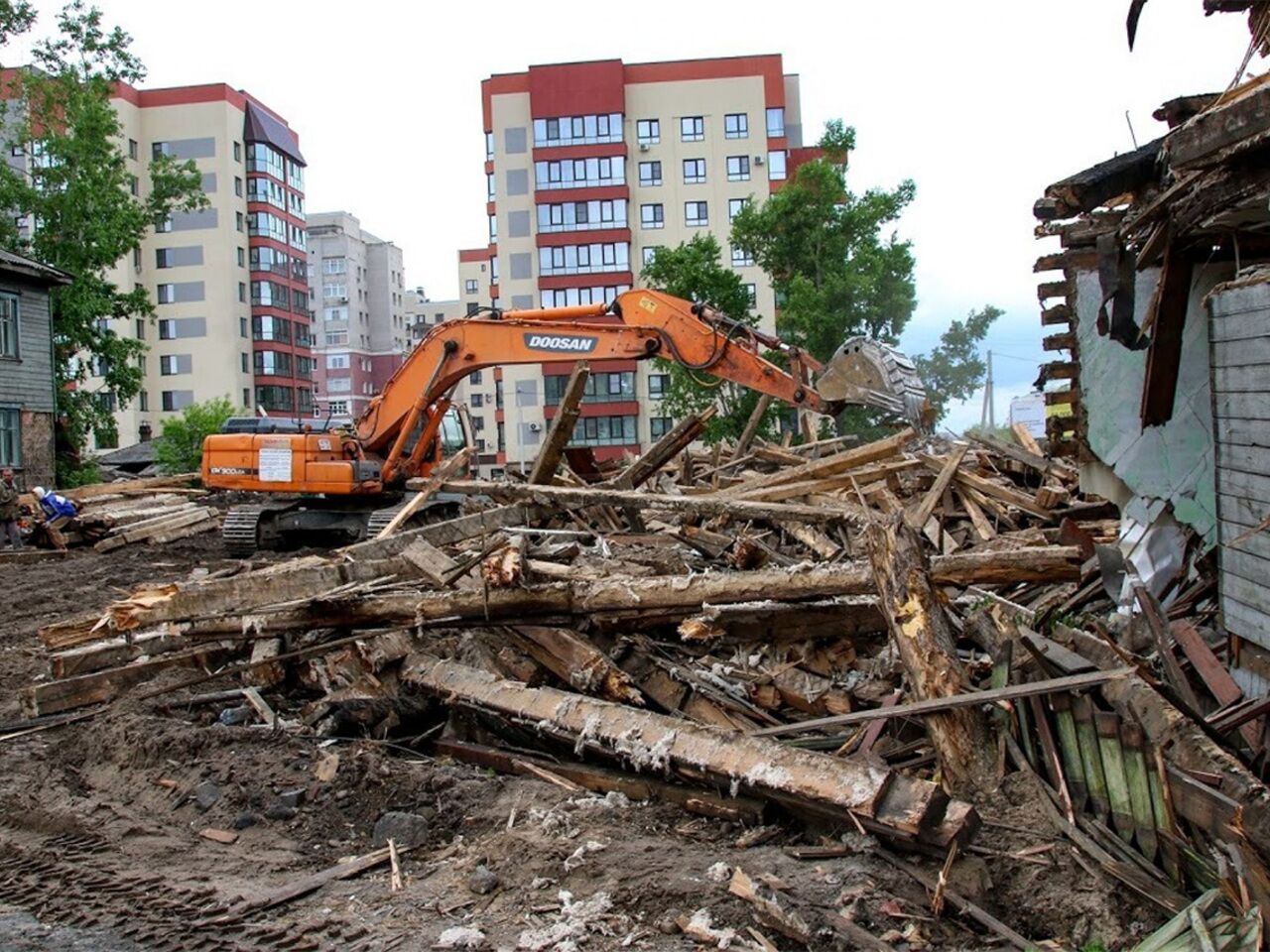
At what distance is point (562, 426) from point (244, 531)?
24.7 ft

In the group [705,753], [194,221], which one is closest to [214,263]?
[194,221]

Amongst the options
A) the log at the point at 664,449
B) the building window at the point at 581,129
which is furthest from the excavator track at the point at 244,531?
the building window at the point at 581,129

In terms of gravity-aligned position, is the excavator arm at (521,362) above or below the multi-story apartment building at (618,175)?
below

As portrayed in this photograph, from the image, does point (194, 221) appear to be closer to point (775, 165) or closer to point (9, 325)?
point (775, 165)

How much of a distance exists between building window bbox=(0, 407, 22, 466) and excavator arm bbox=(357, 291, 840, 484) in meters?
17.5

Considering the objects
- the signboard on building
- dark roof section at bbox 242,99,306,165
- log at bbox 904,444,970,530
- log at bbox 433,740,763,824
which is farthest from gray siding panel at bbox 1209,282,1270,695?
dark roof section at bbox 242,99,306,165

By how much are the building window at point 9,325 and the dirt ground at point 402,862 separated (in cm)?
2597

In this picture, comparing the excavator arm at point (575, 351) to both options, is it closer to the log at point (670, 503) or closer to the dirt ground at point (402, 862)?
the log at point (670, 503)

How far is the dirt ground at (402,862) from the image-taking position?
180 inches

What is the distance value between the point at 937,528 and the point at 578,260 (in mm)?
51224

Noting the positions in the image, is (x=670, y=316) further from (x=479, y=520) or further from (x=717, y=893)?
(x=717, y=893)

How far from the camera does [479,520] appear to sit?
400 inches

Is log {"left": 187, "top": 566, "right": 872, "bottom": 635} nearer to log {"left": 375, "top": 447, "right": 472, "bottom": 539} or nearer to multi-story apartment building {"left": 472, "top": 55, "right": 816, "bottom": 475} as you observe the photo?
log {"left": 375, "top": 447, "right": 472, "bottom": 539}

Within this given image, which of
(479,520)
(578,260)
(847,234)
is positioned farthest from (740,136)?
(479,520)
